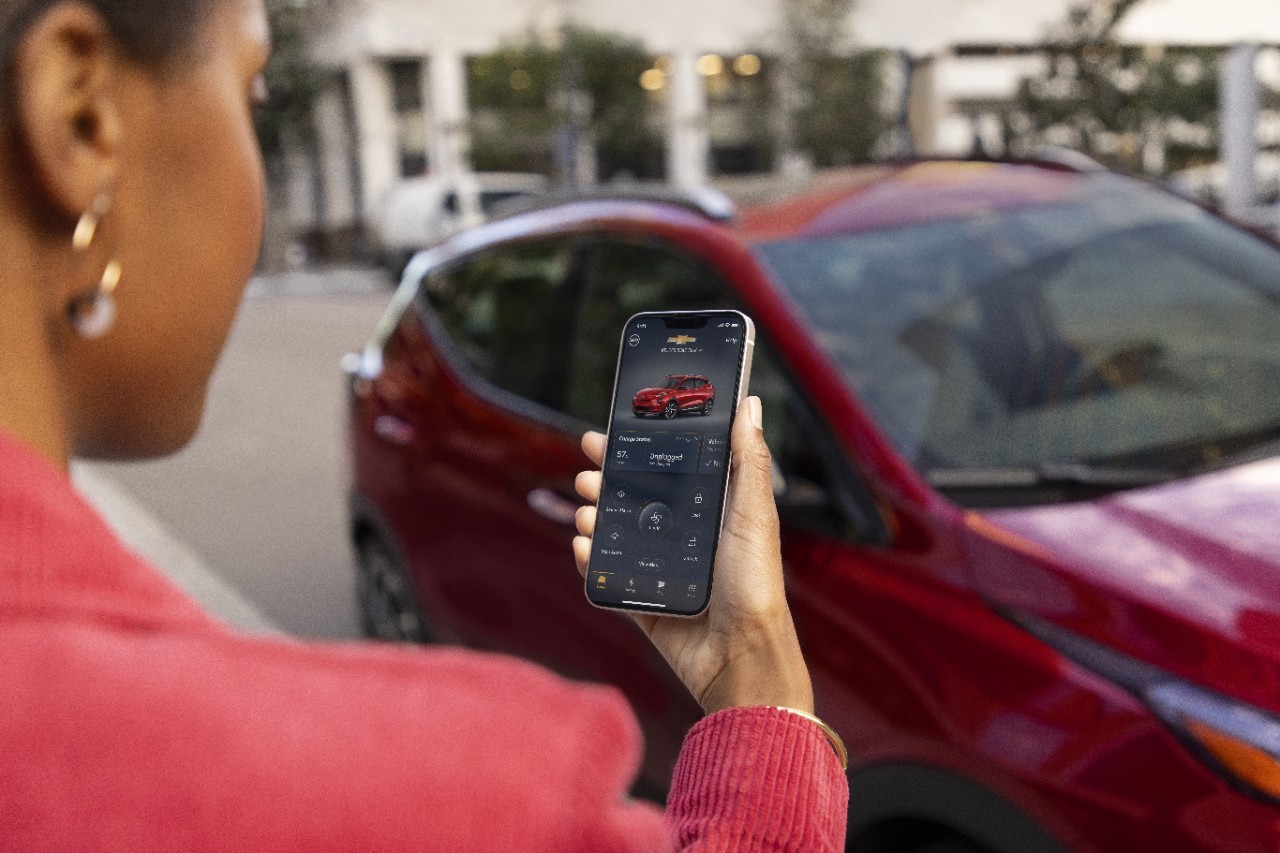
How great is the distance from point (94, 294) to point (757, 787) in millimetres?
533

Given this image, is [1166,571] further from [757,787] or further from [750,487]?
[757,787]

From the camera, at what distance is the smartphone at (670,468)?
1.27 meters

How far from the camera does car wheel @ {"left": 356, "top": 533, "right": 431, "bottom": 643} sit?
13.3 feet

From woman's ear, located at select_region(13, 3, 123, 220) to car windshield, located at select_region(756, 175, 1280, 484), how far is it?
196 cm

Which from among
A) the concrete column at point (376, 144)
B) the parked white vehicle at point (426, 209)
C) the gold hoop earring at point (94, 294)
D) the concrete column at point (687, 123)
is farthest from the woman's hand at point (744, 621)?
the concrete column at point (687, 123)

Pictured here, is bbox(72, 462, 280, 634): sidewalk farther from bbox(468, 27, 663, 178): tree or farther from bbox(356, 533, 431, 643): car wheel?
bbox(468, 27, 663, 178): tree

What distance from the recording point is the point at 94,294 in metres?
0.67

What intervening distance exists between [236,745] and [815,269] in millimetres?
2390

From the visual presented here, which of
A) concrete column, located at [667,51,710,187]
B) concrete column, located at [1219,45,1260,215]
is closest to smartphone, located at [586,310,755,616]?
concrete column, located at [1219,45,1260,215]

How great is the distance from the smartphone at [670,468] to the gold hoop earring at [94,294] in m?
0.68

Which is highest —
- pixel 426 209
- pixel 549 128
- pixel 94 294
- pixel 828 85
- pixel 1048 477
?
pixel 94 294

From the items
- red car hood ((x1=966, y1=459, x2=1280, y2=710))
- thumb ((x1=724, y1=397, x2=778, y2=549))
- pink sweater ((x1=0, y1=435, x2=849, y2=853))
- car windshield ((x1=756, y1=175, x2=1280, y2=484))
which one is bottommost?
red car hood ((x1=966, y1=459, x2=1280, y2=710))

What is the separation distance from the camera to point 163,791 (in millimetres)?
522

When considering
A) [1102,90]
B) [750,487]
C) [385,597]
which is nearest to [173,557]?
[385,597]
